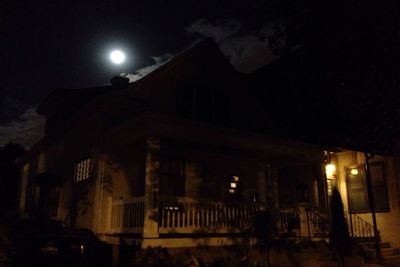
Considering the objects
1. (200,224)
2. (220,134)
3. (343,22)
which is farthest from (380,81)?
(200,224)

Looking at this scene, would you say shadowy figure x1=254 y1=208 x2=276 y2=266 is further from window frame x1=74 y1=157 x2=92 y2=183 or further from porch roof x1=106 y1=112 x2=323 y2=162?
window frame x1=74 y1=157 x2=92 y2=183

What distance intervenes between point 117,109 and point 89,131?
162 cm

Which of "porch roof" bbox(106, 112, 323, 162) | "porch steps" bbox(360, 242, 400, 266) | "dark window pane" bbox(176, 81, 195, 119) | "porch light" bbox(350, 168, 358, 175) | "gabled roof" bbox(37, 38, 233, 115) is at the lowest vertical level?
"porch steps" bbox(360, 242, 400, 266)

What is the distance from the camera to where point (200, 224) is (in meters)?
11.6

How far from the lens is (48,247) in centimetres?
870

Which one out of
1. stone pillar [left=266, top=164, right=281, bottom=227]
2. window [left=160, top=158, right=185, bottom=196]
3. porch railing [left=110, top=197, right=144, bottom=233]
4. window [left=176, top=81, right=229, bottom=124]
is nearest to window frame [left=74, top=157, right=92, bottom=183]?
porch railing [left=110, top=197, right=144, bottom=233]

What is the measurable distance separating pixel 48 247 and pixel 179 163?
6699mm

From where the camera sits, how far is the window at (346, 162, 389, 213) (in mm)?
16438

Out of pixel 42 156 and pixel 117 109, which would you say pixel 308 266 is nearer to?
pixel 117 109

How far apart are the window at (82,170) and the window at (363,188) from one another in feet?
37.1

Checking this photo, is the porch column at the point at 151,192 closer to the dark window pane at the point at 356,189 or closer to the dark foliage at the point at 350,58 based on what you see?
the dark foliage at the point at 350,58

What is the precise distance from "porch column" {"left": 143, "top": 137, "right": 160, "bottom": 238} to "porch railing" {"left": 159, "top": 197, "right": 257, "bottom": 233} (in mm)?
577

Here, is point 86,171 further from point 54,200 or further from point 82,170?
point 54,200

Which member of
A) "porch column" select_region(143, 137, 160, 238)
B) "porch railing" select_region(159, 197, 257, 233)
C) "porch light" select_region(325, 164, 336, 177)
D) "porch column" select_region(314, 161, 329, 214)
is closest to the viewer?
"porch column" select_region(143, 137, 160, 238)
